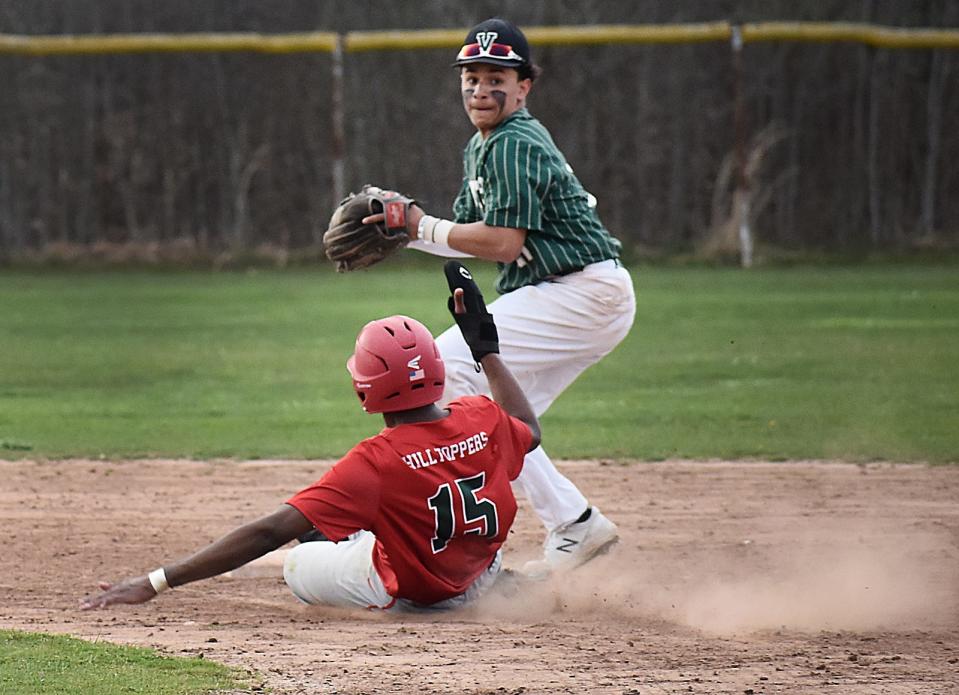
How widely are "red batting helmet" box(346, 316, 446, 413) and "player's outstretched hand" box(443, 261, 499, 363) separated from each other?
0.28 meters

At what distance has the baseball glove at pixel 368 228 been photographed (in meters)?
5.70

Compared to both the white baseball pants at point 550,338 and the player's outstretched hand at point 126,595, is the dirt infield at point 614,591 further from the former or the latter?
the white baseball pants at point 550,338

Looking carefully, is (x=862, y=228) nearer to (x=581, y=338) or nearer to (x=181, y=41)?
(x=181, y=41)

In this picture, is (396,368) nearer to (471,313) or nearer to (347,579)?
(471,313)

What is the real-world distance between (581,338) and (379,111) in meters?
15.8

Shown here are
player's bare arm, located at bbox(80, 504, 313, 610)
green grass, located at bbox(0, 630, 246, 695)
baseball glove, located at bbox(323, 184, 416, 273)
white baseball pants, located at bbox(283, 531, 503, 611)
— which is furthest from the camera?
baseball glove, located at bbox(323, 184, 416, 273)

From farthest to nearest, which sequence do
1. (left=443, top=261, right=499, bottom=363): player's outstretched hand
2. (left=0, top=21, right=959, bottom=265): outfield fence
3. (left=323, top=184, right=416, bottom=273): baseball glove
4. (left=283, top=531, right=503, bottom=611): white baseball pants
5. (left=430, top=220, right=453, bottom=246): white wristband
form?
(left=0, top=21, right=959, bottom=265): outfield fence
(left=323, top=184, right=416, bottom=273): baseball glove
(left=430, top=220, right=453, bottom=246): white wristband
(left=283, top=531, right=503, bottom=611): white baseball pants
(left=443, top=261, right=499, bottom=363): player's outstretched hand

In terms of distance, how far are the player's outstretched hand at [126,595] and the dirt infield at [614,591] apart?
10 centimetres

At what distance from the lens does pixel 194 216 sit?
21422 millimetres

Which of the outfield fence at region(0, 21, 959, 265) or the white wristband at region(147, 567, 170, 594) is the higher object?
the outfield fence at region(0, 21, 959, 265)

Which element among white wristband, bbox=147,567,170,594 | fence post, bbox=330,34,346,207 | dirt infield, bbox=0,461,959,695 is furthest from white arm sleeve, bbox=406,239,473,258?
fence post, bbox=330,34,346,207

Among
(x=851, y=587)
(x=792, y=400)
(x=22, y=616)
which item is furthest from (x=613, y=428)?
(x=22, y=616)

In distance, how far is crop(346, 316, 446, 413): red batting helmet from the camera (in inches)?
191

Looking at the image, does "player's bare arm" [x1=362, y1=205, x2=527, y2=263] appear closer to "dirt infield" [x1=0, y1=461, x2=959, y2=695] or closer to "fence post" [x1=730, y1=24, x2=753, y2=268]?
"dirt infield" [x1=0, y1=461, x2=959, y2=695]
